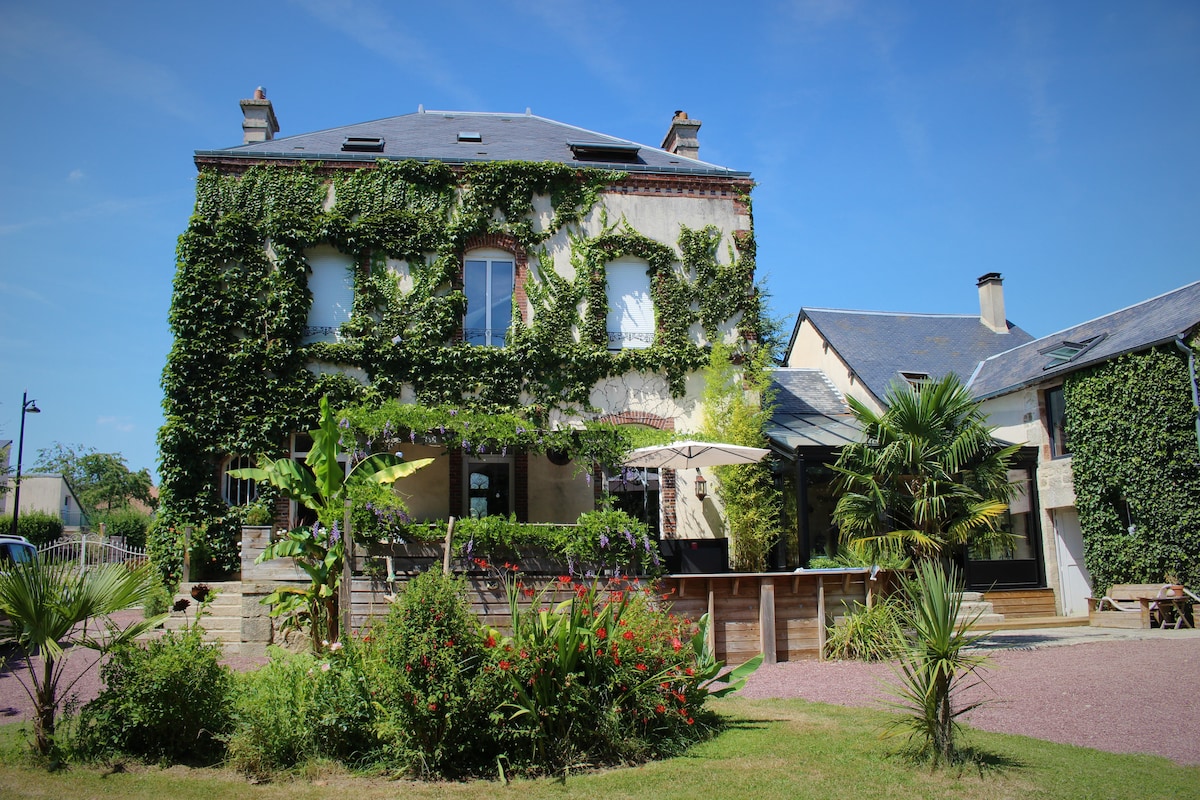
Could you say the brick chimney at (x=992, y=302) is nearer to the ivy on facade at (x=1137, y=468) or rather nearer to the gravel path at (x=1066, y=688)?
the ivy on facade at (x=1137, y=468)

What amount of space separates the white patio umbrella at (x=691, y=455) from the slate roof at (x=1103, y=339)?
8.08m

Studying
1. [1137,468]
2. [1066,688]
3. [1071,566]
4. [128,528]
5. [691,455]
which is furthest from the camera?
[128,528]

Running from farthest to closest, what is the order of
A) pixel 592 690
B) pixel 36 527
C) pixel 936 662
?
pixel 36 527, pixel 592 690, pixel 936 662

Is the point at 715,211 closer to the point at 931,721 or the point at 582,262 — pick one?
the point at 582,262

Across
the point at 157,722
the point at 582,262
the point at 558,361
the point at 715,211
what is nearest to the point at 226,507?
the point at 558,361

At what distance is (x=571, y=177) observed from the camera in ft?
54.3

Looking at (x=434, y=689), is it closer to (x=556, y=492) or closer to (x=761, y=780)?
(x=761, y=780)

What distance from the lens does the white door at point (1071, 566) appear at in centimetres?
1808

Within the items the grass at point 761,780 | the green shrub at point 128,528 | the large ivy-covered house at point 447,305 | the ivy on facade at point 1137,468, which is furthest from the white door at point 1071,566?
the green shrub at point 128,528

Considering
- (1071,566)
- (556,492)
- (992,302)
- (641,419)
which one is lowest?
(1071,566)

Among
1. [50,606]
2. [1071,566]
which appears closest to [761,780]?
[50,606]

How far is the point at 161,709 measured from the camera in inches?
252

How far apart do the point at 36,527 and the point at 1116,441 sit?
31.0m

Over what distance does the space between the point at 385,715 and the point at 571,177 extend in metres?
12.2
